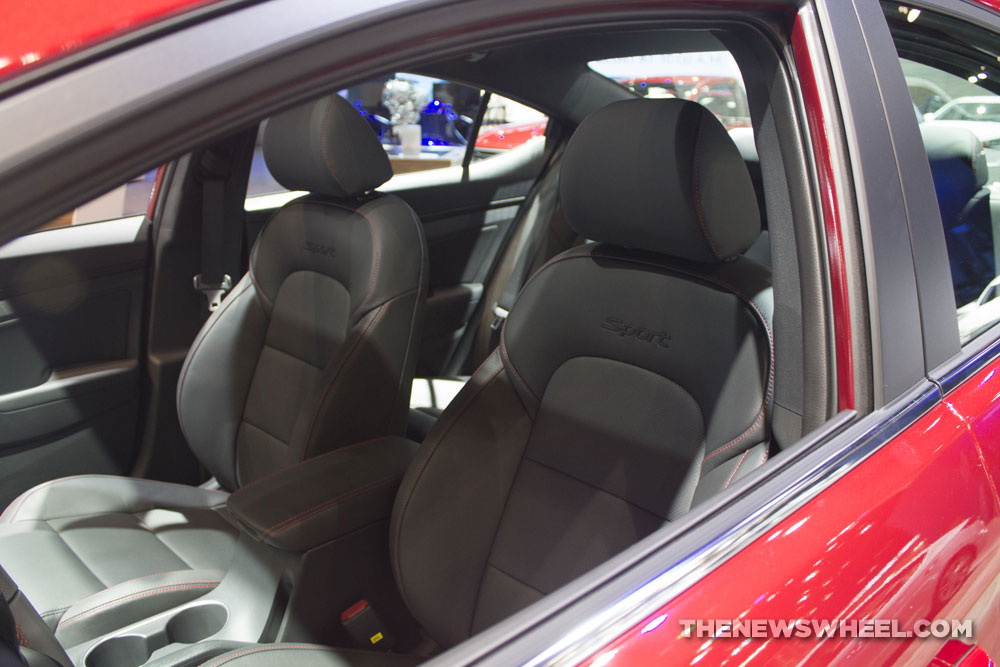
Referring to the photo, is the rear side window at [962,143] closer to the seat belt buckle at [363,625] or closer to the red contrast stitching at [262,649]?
the red contrast stitching at [262,649]

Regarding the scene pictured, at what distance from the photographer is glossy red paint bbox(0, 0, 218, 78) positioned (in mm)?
424

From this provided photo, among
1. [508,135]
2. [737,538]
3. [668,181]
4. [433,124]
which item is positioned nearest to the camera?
[737,538]

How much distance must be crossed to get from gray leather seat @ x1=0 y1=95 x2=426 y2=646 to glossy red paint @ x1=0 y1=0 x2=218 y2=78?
3.89ft

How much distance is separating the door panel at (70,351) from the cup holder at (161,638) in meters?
1.10

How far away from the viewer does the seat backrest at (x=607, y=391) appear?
1140mm

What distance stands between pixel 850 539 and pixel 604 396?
613 millimetres

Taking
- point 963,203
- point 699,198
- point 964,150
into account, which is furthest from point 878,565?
point 964,150

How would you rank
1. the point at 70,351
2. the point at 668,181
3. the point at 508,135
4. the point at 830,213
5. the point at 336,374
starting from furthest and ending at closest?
the point at 508,135 → the point at 70,351 → the point at 336,374 → the point at 668,181 → the point at 830,213

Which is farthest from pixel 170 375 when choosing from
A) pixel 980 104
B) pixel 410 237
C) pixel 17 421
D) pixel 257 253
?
pixel 980 104

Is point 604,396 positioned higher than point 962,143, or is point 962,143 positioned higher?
point 962,143

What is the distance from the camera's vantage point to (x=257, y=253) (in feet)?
7.18

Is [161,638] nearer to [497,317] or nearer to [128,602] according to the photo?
[128,602]

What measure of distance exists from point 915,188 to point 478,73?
190 centimetres

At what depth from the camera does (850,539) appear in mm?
746
